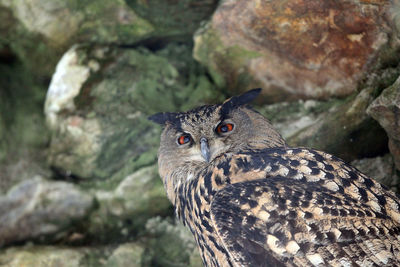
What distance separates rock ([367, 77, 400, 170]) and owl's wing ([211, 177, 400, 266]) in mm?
494

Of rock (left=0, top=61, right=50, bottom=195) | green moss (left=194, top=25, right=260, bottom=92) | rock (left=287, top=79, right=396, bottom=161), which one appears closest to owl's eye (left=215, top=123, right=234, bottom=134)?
rock (left=287, top=79, right=396, bottom=161)

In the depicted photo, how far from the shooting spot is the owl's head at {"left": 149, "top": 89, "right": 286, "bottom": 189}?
2107 millimetres

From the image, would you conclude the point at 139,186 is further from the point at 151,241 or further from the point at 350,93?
the point at 350,93

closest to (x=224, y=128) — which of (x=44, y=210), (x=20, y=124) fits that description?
(x=44, y=210)

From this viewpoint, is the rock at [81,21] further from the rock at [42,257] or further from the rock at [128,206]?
the rock at [42,257]

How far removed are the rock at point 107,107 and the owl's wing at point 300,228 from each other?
56.7 inches

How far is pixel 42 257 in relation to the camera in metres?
2.71

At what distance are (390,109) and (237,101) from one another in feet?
2.53

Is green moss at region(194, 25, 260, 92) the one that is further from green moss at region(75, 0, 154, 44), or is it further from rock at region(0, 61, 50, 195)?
rock at region(0, 61, 50, 195)

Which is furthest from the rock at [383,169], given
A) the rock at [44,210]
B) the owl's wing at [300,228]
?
the rock at [44,210]

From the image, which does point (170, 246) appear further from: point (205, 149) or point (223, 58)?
point (223, 58)

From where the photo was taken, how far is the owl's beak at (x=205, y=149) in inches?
80.7

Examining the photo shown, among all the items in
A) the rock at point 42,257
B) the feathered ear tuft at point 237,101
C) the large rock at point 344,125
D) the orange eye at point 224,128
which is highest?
the feathered ear tuft at point 237,101

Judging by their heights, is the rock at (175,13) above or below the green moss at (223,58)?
above
